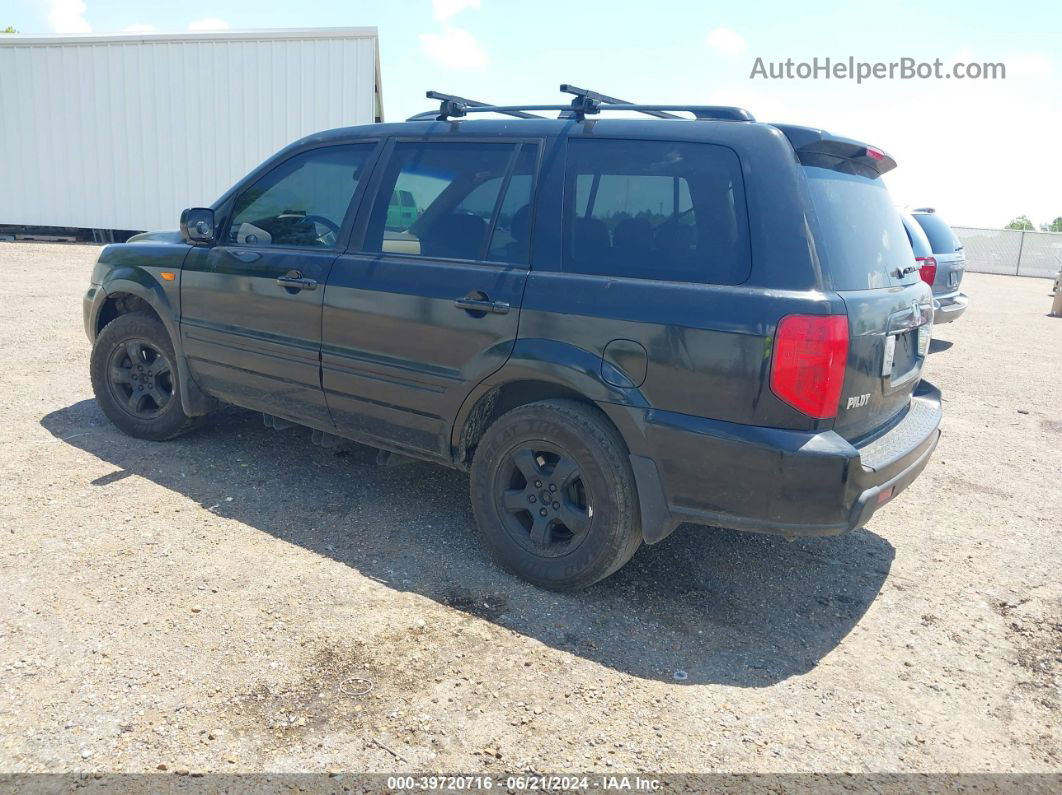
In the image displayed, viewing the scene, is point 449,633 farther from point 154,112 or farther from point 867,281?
point 154,112

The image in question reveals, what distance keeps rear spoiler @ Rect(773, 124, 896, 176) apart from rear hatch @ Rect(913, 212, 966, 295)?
6.67 metres

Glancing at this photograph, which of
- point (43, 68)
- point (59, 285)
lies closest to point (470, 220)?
point (59, 285)

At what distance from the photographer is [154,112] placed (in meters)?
19.4

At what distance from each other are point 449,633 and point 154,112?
20.2 metres

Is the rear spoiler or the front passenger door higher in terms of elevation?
the rear spoiler

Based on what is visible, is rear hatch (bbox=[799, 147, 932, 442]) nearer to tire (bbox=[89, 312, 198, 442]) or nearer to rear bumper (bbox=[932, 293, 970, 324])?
tire (bbox=[89, 312, 198, 442])

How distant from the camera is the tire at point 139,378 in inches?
194

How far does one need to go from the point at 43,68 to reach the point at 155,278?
19.2 m

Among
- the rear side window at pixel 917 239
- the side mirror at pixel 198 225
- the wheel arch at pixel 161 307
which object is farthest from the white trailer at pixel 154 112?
the side mirror at pixel 198 225

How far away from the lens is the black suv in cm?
292

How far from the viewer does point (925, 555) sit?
4.12m

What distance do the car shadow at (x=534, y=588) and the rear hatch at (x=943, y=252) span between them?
6.40m

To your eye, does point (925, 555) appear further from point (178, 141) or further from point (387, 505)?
point (178, 141)

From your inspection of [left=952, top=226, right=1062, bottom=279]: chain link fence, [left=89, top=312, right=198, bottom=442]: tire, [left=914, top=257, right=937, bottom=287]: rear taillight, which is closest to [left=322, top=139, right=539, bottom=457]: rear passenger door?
[left=89, top=312, right=198, bottom=442]: tire
